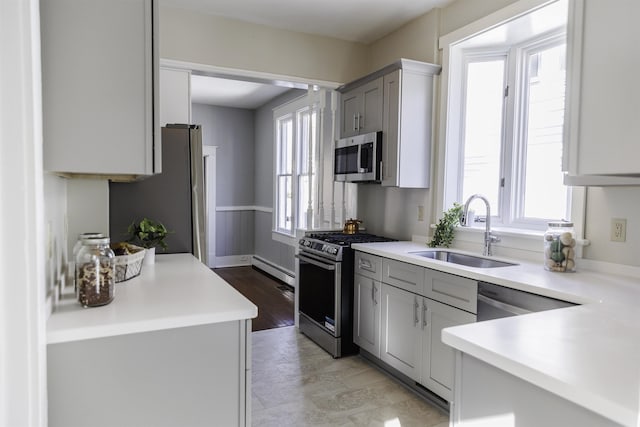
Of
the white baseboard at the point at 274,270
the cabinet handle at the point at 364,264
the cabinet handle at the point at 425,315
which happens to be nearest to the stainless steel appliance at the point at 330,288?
the cabinet handle at the point at 364,264

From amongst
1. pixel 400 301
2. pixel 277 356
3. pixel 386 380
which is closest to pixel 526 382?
pixel 400 301

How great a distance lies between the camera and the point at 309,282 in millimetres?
3834

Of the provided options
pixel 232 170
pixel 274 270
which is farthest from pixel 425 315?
pixel 232 170

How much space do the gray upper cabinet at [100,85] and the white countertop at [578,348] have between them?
1.20m

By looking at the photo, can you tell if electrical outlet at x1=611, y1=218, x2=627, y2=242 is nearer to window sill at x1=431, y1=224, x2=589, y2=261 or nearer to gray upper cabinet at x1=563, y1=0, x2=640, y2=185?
window sill at x1=431, y1=224, x2=589, y2=261

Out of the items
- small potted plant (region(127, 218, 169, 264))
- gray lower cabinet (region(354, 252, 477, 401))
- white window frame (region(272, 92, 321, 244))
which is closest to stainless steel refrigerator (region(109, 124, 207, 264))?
small potted plant (region(127, 218, 169, 264))

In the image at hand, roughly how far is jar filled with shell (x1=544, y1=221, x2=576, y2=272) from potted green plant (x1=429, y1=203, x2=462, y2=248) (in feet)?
2.81

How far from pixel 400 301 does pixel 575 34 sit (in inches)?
70.9

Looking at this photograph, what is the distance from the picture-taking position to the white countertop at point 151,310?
1310 millimetres

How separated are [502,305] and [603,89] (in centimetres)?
105

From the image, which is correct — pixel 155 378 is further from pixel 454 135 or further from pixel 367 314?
pixel 454 135

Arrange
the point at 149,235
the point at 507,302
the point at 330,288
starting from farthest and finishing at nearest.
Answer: the point at 330,288 < the point at 149,235 < the point at 507,302

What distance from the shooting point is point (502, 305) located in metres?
2.13

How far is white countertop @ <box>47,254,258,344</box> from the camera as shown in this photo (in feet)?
4.30
